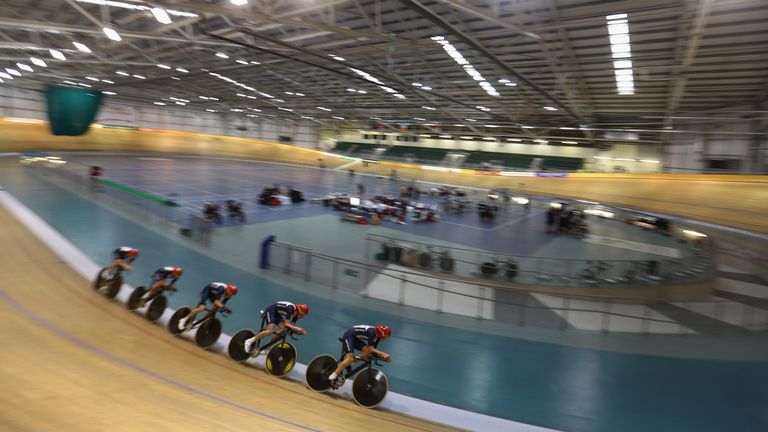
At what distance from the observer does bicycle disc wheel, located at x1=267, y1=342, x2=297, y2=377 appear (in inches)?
169

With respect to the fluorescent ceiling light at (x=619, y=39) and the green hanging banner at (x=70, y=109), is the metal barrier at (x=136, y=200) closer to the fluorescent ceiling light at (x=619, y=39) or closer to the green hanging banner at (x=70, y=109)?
the green hanging banner at (x=70, y=109)

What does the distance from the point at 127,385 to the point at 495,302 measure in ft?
21.2

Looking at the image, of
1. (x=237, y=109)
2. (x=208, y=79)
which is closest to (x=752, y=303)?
(x=208, y=79)

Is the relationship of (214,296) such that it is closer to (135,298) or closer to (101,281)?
(135,298)

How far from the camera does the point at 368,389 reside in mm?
3926

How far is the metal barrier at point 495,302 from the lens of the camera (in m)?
7.72

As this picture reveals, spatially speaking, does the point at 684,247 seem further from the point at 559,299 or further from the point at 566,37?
the point at 566,37

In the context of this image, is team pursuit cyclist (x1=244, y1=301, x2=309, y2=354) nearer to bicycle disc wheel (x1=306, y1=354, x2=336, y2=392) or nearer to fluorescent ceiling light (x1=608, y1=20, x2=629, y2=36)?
bicycle disc wheel (x1=306, y1=354, x2=336, y2=392)

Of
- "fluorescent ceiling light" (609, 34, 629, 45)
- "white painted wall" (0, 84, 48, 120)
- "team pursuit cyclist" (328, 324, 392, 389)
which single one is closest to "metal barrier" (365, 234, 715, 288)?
"team pursuit cyclist" (328, 324, 392, 389)

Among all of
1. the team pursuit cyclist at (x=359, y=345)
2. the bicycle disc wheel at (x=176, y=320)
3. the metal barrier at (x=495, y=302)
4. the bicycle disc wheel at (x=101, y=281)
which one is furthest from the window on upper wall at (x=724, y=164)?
the bicycle disc wheel at (x=101, y=281)

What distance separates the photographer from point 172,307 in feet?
20.1

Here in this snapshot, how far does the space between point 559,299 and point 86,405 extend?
859cm

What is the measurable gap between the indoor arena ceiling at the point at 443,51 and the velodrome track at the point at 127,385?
28.2ft

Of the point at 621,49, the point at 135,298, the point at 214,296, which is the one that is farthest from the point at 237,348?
the point at 621,49
